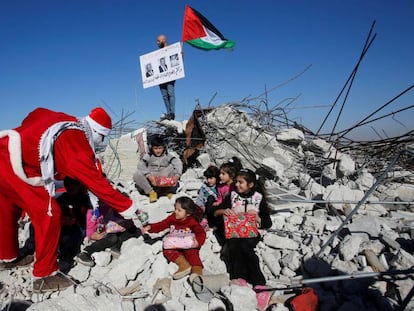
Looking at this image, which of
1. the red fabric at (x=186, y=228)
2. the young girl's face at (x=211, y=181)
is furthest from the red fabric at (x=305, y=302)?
the young girl's face at (x=211, y=181)

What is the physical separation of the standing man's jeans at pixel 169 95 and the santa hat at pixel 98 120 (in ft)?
11.9

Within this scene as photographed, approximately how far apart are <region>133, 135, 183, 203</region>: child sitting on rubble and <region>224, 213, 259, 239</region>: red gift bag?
2.12 metres

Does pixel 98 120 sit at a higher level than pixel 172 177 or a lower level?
higher

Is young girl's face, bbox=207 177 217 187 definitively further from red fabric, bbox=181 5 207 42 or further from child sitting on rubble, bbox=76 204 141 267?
red fabric, bbox=181 5 207 42

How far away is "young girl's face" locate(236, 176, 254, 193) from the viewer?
339 cm

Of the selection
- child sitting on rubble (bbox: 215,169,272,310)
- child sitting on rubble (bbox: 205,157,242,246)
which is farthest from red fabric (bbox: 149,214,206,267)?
child sitting on rubble (bbox: 205,157,242,246)

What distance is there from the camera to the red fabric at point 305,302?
236cm

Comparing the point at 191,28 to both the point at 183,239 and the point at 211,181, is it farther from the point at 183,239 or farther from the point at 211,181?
the point at 183,239

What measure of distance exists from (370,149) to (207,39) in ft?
14.2

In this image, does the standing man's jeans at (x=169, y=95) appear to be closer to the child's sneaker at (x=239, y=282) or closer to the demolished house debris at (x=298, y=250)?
the demolished house debris at (x=298, y=250)

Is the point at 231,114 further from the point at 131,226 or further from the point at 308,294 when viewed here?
the point at 308,294

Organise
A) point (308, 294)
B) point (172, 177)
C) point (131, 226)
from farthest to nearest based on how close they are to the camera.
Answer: point (172, 177) < point (131, 226) < point (308, 294)

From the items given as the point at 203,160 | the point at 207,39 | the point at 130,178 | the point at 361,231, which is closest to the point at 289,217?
the point at 361,231

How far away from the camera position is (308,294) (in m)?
2.43
